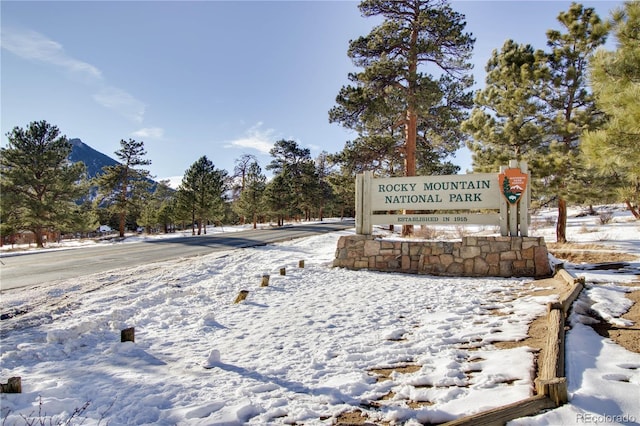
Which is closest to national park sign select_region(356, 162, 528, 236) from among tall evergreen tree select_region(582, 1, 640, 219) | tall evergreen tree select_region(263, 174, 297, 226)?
tall evergreen tree select_region(582, 1, 640, 219)

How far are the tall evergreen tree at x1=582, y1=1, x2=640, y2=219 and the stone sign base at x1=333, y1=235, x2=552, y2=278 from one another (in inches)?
140

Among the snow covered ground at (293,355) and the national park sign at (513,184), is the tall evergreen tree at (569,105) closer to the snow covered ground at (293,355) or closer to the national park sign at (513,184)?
the national park sign at (513,184)

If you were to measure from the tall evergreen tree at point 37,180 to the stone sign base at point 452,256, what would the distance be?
22799 mm

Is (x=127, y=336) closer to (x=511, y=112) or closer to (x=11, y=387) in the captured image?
(x=11, y=387)

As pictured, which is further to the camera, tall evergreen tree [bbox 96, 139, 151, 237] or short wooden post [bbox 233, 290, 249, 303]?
tall evergreen tree [bbox 96, 139, 151, 237]

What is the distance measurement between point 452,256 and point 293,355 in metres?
6.30

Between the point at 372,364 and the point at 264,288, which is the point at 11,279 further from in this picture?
the point at 372,364

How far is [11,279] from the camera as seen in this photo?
8484mm

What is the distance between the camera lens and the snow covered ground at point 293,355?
2.55 meters

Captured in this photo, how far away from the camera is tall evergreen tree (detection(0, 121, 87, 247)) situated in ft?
72.6

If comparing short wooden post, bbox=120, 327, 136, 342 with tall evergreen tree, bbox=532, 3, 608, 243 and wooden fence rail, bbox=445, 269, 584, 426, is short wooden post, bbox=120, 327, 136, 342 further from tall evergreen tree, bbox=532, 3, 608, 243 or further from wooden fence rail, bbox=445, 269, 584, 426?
tall evergreen tree, bbox=532, 3, 608, 243

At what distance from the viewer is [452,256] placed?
Result: 882 cm

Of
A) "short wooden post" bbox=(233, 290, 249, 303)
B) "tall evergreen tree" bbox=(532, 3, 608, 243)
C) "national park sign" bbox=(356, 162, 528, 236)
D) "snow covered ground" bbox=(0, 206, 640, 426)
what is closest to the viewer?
"snow covered ground" bbox=(0, 206, 640, 426)

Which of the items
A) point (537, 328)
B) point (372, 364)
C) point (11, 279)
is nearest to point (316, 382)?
point (372, 364)
